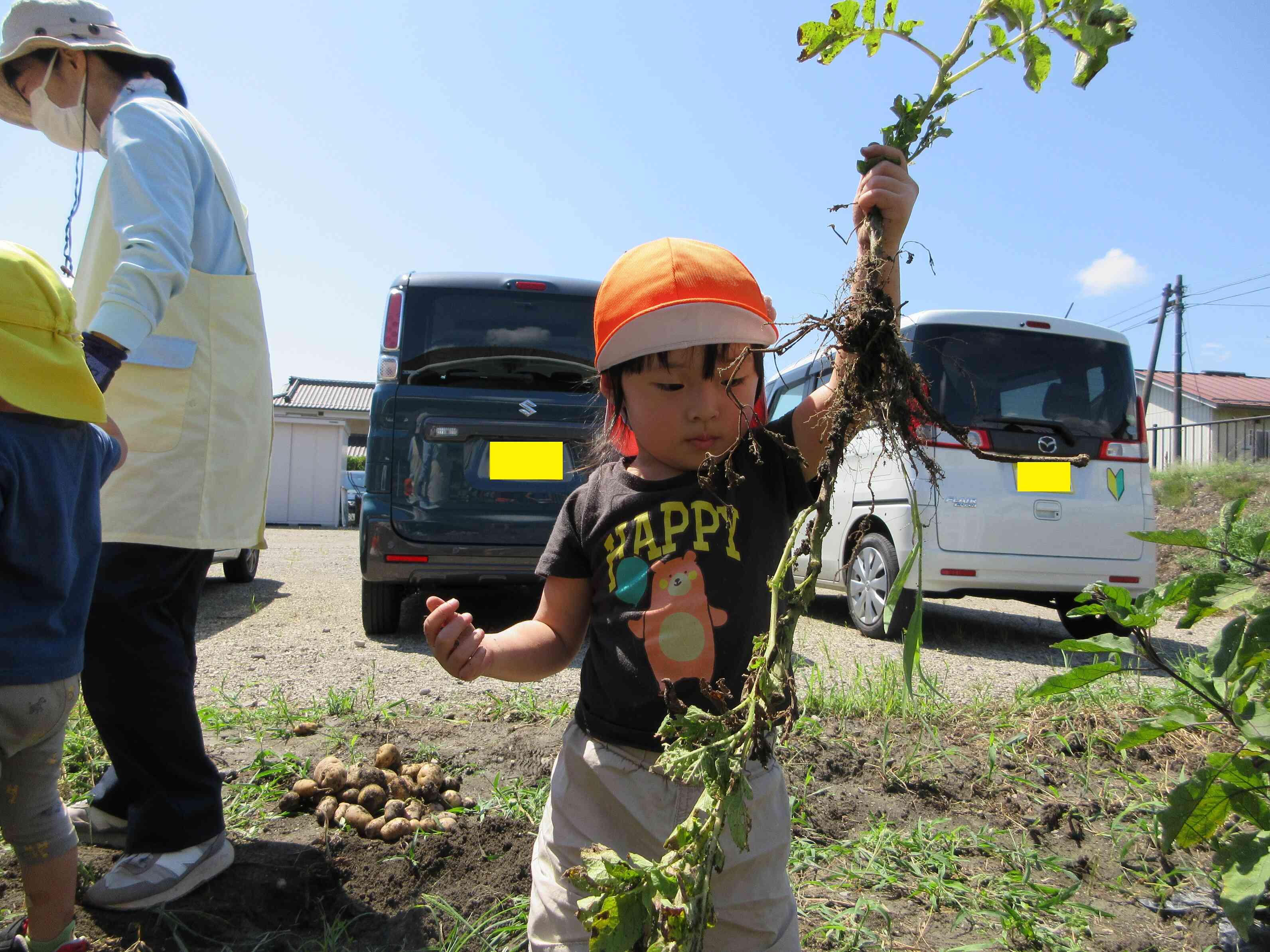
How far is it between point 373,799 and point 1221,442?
2602 cm

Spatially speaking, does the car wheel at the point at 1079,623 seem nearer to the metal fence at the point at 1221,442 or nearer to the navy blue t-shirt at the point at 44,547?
the navy blue t-shirt at the point at 44,547

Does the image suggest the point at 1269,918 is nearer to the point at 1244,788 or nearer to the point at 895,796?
the point at 1244,788

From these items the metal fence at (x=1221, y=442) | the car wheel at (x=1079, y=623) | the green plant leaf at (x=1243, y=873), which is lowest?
the car wheel at (x=1079, y=623)

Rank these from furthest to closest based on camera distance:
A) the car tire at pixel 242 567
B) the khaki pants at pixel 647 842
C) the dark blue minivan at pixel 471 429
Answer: the car tire at pixel 242 567 → the dark blue minivan at pixel 471 429 → the khaki pants at pixel 647 842

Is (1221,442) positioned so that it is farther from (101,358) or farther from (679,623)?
(101,358)

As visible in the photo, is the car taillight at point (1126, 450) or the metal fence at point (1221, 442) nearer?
the car taillight at point (1126, 450)

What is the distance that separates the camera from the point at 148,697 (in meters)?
1.91

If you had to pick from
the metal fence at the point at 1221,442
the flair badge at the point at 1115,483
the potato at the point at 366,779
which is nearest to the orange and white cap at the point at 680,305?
the potato at the point at 366,779

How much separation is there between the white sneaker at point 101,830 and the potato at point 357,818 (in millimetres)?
525

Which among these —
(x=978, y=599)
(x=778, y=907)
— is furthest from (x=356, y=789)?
(x=978, y=599)

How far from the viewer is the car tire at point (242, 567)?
6945 mm

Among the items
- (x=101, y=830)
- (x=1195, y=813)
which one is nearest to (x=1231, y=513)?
(x=1195, y=813)

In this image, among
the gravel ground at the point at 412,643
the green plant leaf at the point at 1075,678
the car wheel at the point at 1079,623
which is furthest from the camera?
the car wheel at the point at 1079,623

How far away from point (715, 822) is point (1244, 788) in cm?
108
